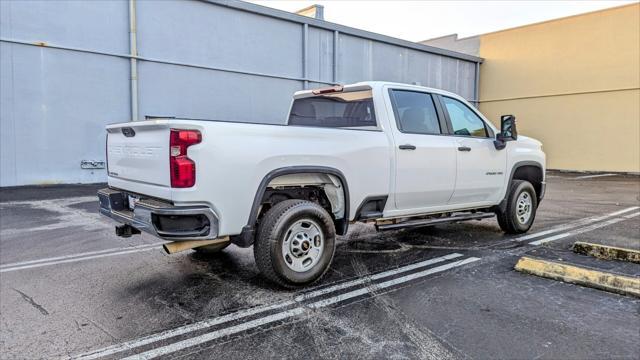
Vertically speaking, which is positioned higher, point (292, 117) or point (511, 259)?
point (292, 117)

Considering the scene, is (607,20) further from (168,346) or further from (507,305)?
(168,346)

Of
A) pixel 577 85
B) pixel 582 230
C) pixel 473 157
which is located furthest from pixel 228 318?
pixel 577 85

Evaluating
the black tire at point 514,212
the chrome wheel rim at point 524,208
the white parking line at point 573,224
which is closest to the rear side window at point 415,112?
the black tire at point 514,212

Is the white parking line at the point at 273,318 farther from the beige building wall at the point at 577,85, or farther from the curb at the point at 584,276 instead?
the beige building wall at the point at 577,85

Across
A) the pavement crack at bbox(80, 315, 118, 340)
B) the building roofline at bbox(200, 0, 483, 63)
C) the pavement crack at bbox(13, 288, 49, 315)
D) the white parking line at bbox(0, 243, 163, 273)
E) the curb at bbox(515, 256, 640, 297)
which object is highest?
the building roofline at bbox(200, 0, 483, 63)

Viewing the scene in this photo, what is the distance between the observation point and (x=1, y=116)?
1075cm

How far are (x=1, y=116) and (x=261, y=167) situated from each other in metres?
10.1

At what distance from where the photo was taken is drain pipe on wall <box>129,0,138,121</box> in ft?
40.0

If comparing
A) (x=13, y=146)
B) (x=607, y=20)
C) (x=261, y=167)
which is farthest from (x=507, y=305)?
(x=607, y=20)

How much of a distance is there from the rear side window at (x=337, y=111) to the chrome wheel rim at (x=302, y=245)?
1.48m

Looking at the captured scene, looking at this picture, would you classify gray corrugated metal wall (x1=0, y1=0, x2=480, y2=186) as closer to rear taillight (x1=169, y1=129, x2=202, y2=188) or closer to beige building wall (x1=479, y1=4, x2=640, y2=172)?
rear taillight (x1=169, y1=129, x2=202, y2=188)

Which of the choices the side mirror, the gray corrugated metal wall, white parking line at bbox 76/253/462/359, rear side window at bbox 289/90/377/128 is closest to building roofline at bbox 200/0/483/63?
the gray corrugated metal wall

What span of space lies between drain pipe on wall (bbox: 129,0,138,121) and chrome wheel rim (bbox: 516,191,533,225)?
10.3 m

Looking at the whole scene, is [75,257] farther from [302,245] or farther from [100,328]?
[302,245]
